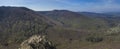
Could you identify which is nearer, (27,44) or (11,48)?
(27,44)

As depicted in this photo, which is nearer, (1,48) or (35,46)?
(35,46)

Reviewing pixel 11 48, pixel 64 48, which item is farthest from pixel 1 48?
pixel 64 48

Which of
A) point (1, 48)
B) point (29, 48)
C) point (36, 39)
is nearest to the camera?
point (29, 48)

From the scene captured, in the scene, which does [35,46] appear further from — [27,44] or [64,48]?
[64,48]

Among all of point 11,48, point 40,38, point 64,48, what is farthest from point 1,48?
point 40,38

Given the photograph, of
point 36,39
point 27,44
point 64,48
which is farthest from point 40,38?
point 64,48

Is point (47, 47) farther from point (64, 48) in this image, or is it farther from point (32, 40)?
point (64, 48)

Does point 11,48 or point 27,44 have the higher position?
point 27,44

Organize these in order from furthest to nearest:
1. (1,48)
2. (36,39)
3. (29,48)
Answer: (1,48) < (36,39) < (29,48)

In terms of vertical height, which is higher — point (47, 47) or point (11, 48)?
point (47, 47)
